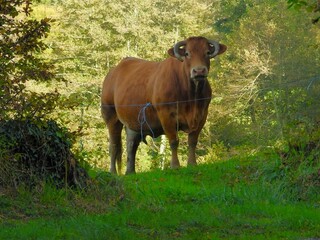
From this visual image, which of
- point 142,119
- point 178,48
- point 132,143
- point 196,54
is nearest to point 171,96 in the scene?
point 178,48

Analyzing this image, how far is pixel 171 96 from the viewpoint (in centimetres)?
1820

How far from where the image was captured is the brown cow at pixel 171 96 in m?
17.8

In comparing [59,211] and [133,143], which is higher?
[133,143]

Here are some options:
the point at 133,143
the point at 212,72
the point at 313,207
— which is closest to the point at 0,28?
the point at 313,207

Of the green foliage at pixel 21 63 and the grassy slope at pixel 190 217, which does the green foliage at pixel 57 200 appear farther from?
the green foliage at pixel 21 63

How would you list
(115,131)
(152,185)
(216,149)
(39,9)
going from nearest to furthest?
(152,185) → (115,131) → (216,149) → (39,9)

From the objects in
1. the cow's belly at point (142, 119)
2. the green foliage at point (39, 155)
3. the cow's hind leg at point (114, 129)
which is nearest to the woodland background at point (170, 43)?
the cow's hind leg at point (114, 129)

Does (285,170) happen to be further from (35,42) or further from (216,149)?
(216,149)

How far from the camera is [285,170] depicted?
13531mm

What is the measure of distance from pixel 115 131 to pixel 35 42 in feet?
39.4

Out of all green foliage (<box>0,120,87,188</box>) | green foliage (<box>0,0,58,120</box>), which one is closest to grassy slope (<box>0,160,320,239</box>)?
green foliage (<box>0,120,87,188</box>)

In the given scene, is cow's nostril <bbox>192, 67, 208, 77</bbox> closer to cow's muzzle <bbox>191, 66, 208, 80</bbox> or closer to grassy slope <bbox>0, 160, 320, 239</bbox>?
cow's muzzle <bbox>191, 66, 208, 80</bbox>

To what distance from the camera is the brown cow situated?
701 inches

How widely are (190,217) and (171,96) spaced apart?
28.0 ft
